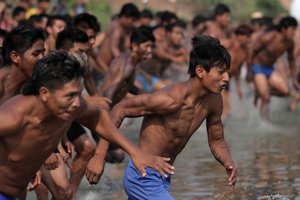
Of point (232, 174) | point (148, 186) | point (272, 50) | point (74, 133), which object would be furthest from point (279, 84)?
point (148, 186)

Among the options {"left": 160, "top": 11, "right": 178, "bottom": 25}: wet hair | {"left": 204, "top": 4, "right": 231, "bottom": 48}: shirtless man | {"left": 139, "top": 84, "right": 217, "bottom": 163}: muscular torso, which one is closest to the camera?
{"left": 139, "top": 84, "right": 217, "bottom": 163}: muscular torso

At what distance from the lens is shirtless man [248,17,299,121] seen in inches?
602

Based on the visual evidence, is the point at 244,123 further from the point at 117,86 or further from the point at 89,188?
the point at 89,188

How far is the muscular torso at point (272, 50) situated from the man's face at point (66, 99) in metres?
10.3

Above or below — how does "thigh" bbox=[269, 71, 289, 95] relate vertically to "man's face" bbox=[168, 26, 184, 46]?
above

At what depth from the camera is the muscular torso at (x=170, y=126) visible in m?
6.62

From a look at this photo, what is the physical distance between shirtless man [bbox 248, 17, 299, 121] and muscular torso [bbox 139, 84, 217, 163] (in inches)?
336

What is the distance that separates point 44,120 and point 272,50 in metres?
10.4

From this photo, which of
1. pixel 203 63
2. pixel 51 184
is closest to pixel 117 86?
pixel 51 184

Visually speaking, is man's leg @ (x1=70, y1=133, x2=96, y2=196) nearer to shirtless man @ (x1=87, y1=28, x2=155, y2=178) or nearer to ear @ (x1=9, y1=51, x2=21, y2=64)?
ear @ (x1=9, y1=51, x2=21, y2=64)

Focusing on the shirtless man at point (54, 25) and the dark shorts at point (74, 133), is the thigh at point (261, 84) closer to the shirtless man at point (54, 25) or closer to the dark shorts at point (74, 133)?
the shirtless man at point (54, 25)

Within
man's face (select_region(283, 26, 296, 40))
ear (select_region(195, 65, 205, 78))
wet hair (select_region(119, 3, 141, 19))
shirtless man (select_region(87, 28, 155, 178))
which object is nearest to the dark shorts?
ear (select_region(195, 65, 205, 78))

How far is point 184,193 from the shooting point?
8711 millimetres

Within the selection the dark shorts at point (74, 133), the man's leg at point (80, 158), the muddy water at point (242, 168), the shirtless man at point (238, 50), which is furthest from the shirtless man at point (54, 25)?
the shirtless man at point (238, 50)
